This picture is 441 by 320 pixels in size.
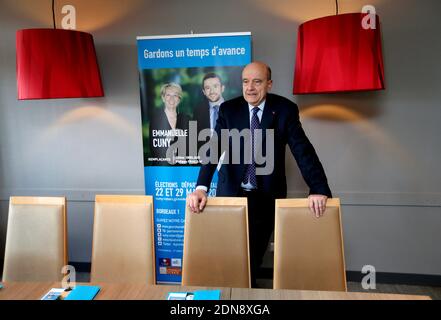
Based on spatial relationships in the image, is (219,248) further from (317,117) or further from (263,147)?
(317,117)

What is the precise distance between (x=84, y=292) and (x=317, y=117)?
2.33 meters

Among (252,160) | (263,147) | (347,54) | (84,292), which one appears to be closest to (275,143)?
(263,147)

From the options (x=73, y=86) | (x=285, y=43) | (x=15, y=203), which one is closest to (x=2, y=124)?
(x=73, y=86)

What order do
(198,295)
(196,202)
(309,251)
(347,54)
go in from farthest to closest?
(347,54)
(196,202)
(309,251)
(198,295)

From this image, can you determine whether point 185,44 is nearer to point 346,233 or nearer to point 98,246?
point 98,246

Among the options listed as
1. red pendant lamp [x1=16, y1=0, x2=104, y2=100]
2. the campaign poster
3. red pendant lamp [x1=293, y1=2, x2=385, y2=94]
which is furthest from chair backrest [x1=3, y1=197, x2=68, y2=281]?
red pendant lamp [x1=293, y1=2, x2=385, y2=94]

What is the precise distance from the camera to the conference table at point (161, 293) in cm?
133

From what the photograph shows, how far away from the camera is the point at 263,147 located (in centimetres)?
230

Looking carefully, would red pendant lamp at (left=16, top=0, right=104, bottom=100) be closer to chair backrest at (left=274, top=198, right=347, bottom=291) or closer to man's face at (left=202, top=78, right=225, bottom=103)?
man's face at (left=202, top=78, right=225, bottom=103)

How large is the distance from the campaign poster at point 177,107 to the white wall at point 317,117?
0.21 meters

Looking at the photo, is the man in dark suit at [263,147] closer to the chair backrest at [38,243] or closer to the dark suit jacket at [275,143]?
the dark suit jacket at [275,143]

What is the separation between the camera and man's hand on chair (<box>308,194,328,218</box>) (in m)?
1.74

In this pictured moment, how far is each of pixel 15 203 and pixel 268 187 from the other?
1.69 meters
